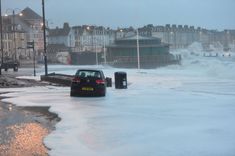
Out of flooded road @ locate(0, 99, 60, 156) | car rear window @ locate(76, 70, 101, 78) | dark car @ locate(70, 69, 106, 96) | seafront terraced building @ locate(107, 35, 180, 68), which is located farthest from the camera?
seafront terraced building @ locate(107, 35, 180, 68)

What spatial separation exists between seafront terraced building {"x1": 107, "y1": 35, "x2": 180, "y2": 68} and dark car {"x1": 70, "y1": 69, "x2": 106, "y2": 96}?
294 feet

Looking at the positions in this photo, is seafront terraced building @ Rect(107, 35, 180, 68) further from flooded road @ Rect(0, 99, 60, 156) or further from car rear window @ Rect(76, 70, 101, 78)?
flooded road @ Rect(0, 99, 60, 156)

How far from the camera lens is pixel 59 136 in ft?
44.2

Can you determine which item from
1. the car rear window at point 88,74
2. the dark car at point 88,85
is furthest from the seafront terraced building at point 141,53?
the dark car at point 88,85

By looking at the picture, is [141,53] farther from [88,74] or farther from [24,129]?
[24,129]

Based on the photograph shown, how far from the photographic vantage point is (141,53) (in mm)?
125312

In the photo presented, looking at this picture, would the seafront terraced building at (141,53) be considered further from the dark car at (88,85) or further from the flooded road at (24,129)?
the flooded road at (24,129)

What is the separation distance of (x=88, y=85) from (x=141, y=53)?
99.7m

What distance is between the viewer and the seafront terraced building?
119250mm

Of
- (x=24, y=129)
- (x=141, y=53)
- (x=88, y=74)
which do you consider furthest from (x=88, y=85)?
(x=141, y=53)

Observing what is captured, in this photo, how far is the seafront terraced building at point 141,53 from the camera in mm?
119250

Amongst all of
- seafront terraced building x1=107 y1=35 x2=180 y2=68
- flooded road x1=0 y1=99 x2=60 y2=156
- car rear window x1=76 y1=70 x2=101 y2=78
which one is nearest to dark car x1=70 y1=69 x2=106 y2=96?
car rear window x1=76 y1=70 x2=101 y2=78

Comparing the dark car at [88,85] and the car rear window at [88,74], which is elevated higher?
the car rear window at [88,74]

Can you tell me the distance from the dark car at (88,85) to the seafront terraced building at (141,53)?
294ft
